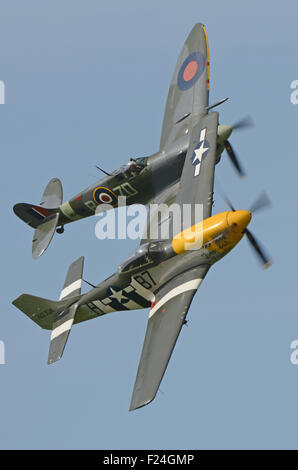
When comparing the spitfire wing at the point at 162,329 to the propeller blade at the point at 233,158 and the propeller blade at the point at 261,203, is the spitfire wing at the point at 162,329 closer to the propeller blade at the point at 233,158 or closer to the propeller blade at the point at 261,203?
the propeller blade at the point at 261,203

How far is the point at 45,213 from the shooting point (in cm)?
3928

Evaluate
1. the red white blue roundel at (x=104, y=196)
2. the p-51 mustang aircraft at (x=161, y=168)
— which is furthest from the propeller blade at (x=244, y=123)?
the red white blue roundel at (x=104, y=196)

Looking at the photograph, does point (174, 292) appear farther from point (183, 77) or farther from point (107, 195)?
point (183, 77)

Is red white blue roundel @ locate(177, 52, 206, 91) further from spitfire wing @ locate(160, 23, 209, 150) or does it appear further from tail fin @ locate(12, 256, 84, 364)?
tail fin @ locate(12, 256, 84, 364)

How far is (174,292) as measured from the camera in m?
31.0

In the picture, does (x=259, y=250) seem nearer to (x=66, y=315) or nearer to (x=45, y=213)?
(x=66, y=315)

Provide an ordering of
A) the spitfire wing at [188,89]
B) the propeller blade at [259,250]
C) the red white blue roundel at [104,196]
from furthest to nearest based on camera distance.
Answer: the red white blue roundel at [104,196], the spitfire wing at [188,89], the propeller blade at [259,250]

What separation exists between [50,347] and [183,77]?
1367cm

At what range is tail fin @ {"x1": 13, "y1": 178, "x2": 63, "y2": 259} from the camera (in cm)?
3856

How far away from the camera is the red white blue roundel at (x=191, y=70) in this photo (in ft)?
128

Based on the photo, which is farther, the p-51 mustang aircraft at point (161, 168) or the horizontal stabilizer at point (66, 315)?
the p-51 mustang aircraft at point (161, 168)

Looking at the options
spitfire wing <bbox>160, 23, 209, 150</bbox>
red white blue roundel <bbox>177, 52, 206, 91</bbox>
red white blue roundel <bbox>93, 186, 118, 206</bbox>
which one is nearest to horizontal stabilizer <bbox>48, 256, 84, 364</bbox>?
red white blue roundel <bbox>93, 186, 118, 206</bbox>

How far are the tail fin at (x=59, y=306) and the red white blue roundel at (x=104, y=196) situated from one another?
3920mm

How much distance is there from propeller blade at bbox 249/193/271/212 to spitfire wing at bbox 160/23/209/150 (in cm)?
763
